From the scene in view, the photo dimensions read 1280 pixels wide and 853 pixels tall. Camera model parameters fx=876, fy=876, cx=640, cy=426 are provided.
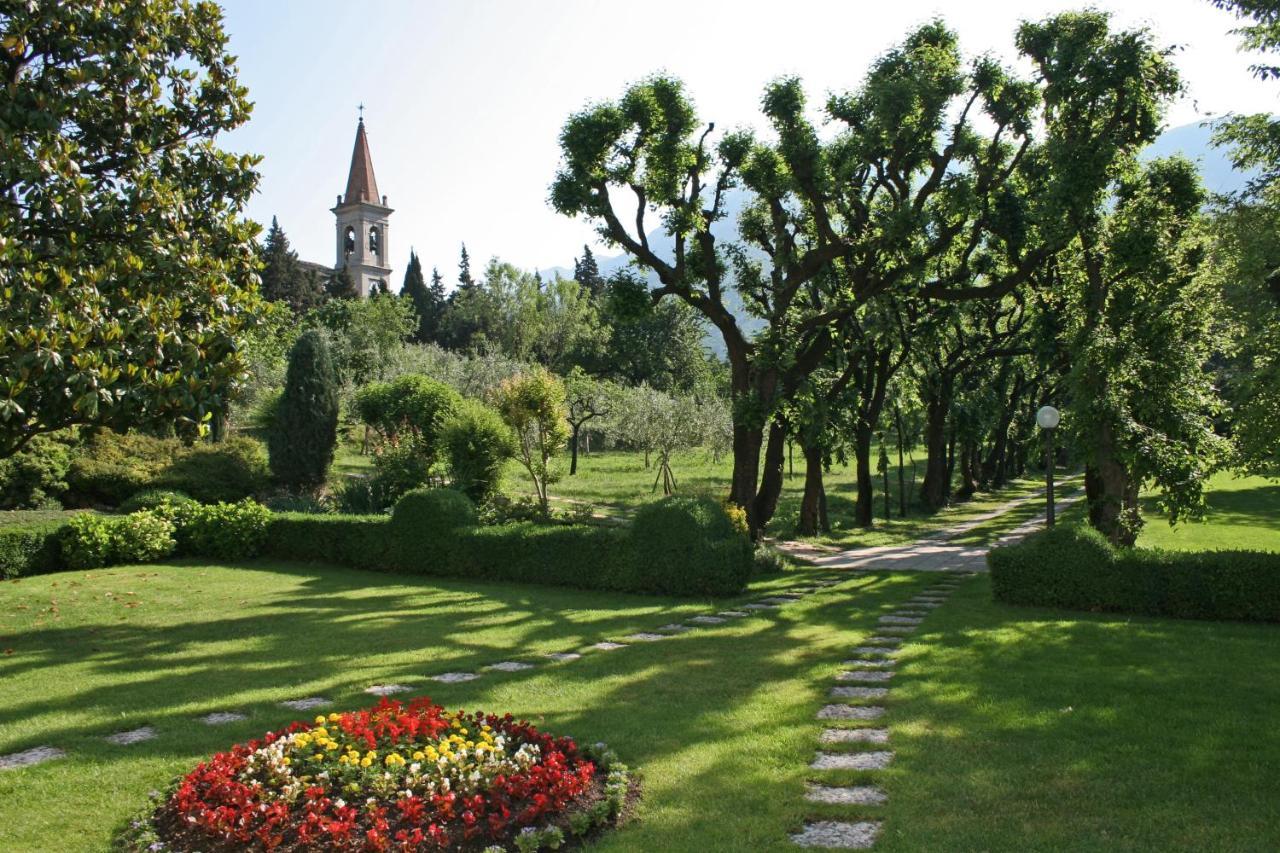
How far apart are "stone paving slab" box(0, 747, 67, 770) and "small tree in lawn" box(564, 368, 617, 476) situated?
1127 inches

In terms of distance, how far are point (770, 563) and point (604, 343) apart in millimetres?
43128

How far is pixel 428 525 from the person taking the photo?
1550cm

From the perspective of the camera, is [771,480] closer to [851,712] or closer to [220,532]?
[220,532]

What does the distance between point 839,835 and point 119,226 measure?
8.20 m

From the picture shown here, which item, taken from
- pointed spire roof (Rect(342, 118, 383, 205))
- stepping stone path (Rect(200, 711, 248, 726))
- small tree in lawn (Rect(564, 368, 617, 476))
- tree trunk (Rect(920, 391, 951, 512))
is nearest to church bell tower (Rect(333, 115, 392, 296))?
pointed spire roof (Rect(342, 118, 383, 205))

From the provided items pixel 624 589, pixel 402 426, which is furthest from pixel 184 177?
pixel 402 426

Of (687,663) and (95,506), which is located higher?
(95,506)

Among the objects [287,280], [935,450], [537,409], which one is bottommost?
[935,450]

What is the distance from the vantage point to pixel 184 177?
30.1 ft

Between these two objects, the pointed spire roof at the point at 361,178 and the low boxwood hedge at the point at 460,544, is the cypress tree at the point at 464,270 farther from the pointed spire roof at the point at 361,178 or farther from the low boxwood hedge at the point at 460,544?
the low boxwood hedge at the point at 460,544

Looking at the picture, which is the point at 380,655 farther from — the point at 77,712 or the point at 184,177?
the point at 184,177

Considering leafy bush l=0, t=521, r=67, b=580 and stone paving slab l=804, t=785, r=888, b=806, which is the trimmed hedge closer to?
stone paving slab l=804, t=785, r=888, b=806

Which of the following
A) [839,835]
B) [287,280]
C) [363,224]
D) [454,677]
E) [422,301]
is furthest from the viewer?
[363,224]

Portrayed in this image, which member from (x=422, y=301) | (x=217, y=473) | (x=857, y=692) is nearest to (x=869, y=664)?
(x=857, y=692)
